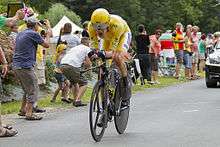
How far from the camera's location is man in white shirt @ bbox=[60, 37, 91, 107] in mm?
15945

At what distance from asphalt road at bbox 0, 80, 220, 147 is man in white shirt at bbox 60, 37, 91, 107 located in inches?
21.4

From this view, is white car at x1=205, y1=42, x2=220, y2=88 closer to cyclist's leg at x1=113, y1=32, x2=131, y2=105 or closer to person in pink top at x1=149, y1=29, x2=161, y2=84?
person in pink top at x1=149, y1=29, x2=161, y2=84

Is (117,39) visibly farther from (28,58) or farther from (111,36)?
(28,58)

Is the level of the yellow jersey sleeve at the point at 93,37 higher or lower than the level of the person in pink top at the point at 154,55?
higher

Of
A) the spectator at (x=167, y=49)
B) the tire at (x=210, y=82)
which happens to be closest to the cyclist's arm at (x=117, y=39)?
the tire at (x=210, y=82)

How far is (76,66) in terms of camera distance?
1598cm

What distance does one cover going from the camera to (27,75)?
42.5 feet

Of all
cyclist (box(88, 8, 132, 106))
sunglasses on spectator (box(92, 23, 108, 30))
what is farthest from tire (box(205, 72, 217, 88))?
sunglasses on spectator (box(92, 23, 108, 30))

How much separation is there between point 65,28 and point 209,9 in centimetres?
9002

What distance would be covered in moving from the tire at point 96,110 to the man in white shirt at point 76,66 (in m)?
5.77

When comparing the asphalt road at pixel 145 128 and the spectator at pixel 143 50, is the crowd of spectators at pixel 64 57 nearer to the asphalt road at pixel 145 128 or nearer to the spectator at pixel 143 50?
the spectator at pixel 143 50

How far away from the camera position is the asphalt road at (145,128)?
999cm

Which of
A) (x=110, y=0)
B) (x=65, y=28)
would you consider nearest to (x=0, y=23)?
(x=65, y=28)

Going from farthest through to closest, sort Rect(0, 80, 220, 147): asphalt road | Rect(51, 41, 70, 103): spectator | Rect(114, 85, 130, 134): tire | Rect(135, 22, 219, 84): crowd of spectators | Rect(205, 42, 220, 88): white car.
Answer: Rect(135, 22, 219, 84): crowd of spectators → Rect(205, 42, 220, 88): white car → Rect(51, 41, 70, 103): spectator → Rect(114, 85, 130, 134): tire → Rect(0, 80, 220, 147): asphalt road
